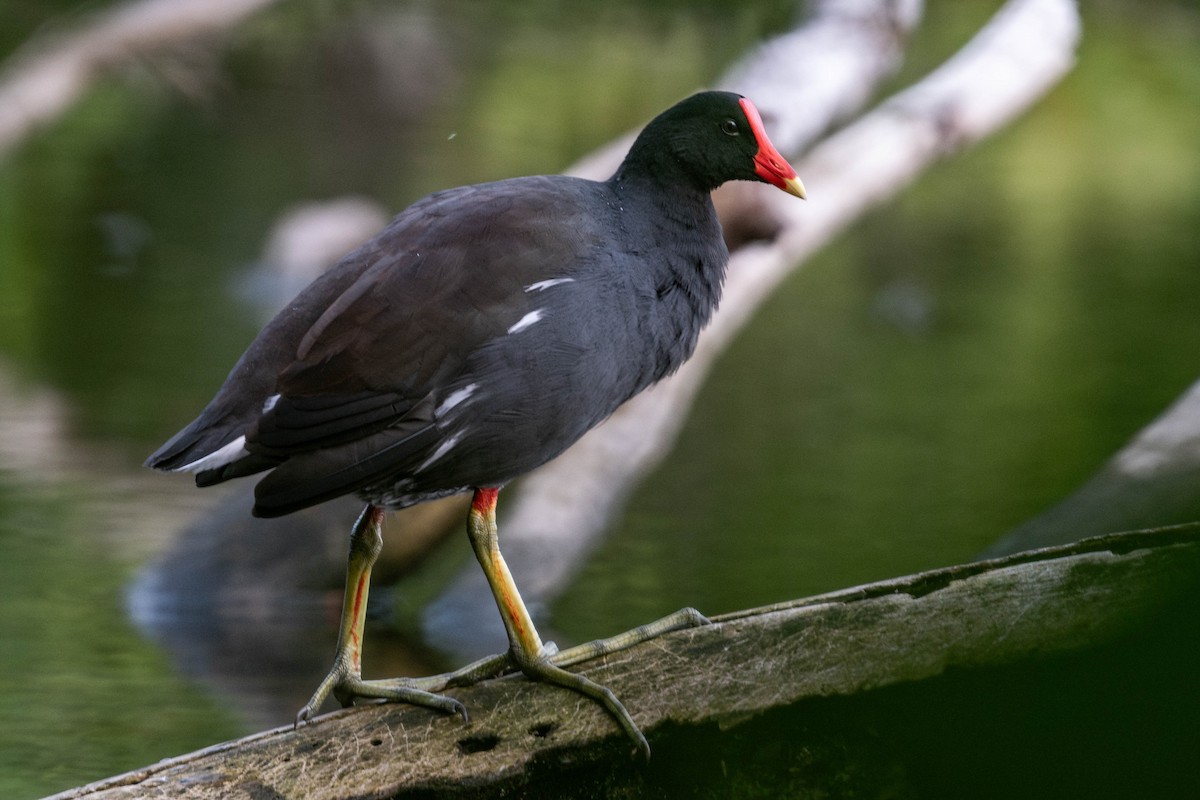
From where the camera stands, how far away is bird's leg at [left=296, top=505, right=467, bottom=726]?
222cm

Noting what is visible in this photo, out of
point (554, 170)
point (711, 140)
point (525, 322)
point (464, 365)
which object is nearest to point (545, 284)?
point (525, 322)

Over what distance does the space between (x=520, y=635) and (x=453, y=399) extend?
1.34 ft

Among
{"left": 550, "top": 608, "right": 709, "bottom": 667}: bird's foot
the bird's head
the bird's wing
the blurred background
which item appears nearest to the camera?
the bird's wing

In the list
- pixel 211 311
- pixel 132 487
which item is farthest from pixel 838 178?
pixel 211 311

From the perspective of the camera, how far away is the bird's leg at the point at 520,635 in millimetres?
2162

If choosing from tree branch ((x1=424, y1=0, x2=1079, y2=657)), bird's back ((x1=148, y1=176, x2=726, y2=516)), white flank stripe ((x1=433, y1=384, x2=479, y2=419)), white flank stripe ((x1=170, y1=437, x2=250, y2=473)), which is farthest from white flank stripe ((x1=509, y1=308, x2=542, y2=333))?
tree branch ((x1=424, y1=0, x2=1079, y2=657))

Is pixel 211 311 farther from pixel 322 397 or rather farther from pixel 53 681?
pixel 322 397

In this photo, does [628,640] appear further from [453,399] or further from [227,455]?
[227,455]

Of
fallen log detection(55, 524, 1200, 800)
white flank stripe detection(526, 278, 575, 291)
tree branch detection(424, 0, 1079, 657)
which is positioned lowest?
fallen log detection(55, 524, 1200, 800)

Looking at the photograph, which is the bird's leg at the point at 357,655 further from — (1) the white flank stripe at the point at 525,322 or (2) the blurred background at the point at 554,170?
(2) the blurred background at the point at 554,170

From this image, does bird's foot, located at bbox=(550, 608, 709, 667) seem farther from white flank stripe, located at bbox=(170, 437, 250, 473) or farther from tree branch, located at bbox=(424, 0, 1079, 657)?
tree branch, located at bbox=(424, 0, 1079, 657)

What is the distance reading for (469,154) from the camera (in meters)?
10.3

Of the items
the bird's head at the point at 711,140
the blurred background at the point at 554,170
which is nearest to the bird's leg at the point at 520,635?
the bird's head at the point at 711,140

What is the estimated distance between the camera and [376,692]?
2.26 m
